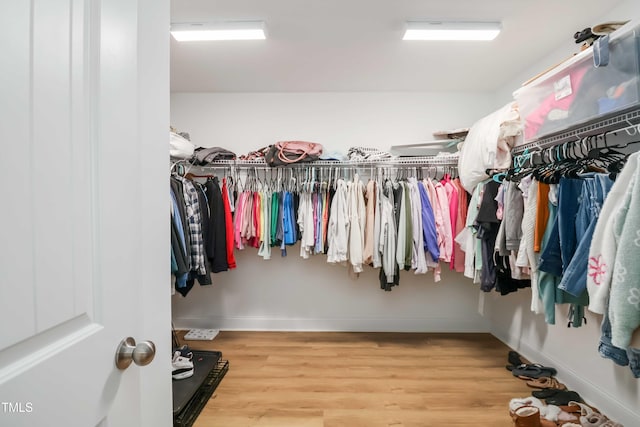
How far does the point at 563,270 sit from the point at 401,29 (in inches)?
70.4

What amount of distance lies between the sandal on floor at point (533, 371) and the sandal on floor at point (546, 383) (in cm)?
4

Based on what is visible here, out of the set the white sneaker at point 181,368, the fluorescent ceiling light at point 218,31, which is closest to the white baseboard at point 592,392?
the white sneaker at point 181,368

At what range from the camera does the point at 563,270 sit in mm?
1392

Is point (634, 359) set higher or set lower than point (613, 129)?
lower

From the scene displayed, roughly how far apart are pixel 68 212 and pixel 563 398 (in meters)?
2.71

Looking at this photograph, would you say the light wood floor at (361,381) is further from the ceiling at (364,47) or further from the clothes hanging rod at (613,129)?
the ceiling at (364,47)

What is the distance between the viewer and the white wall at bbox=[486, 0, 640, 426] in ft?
5.46

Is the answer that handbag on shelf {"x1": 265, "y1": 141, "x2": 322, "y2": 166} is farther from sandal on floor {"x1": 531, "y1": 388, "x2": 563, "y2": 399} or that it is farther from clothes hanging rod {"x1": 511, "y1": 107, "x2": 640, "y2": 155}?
sandal on floor {"x1": 531, "y1": 388, "x2": 563, "y2": 399}

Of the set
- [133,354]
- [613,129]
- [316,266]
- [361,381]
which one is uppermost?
[613,129]

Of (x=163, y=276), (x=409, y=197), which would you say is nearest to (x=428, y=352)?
(x=409, y=197)

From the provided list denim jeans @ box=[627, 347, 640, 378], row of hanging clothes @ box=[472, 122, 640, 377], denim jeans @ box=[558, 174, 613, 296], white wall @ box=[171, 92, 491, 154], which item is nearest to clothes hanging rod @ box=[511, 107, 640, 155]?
row of hanging clothes @ box=[472, 122, 640, 377]

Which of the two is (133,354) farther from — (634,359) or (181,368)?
(634,359)

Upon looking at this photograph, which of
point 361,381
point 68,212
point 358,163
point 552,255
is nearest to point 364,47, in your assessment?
point 358,163

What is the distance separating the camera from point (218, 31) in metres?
1.98
